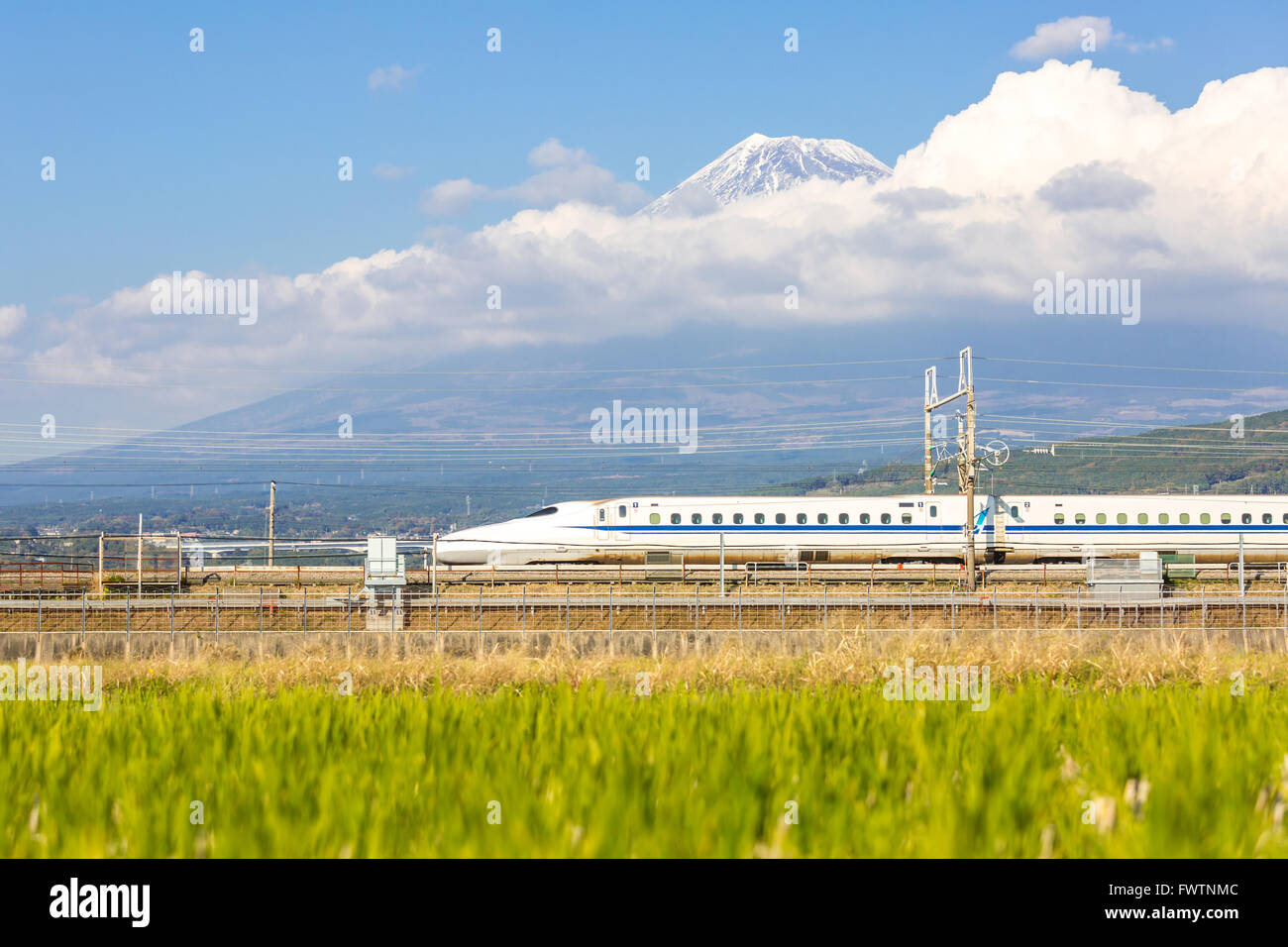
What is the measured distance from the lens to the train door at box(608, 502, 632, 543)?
5506 cm

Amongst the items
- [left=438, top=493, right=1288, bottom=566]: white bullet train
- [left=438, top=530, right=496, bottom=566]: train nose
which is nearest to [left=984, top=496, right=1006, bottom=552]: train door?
[left=438, top=493, right=1288, bottom=566]: white bullet train

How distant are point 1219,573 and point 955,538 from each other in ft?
41.7

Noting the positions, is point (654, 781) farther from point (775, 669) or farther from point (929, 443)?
point (929, 443)

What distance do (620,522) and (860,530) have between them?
1179 cm

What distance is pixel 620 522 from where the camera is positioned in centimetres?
5522

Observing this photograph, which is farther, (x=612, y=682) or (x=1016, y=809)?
(x=612, y=682)

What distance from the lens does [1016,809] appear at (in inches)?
249

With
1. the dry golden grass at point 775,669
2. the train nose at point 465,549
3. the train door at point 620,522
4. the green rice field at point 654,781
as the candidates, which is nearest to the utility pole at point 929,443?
the train door at point 620,522

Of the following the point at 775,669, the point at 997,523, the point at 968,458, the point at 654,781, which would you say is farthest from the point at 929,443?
the point at 654,781

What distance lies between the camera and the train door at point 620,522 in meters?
55.1

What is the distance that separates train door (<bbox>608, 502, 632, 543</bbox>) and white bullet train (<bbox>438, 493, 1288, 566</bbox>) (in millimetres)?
48

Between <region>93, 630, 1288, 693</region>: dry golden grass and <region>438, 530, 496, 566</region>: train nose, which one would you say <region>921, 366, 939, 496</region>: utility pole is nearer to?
<region>438, 530, 496, 566</region>: train nose
